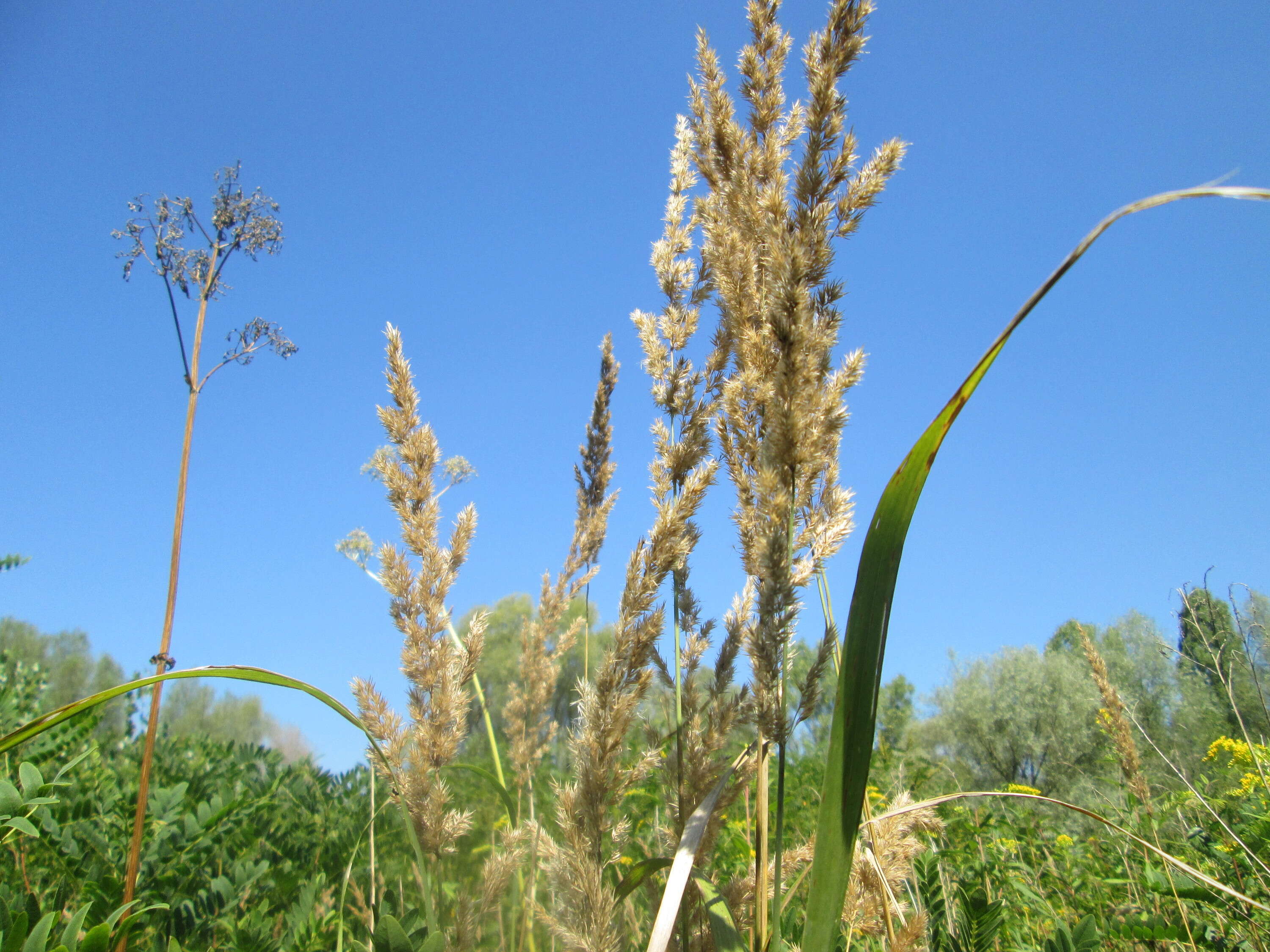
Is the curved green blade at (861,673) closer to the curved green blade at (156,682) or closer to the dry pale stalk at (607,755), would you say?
the dry pale stalk at (607,755)

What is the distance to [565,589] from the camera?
2.77m

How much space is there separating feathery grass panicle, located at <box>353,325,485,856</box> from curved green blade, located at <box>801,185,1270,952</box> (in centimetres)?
96

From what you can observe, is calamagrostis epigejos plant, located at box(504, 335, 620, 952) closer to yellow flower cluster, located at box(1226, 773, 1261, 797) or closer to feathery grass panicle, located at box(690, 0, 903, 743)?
feathery grass panicle, located at box(690, 0, 903, 743)

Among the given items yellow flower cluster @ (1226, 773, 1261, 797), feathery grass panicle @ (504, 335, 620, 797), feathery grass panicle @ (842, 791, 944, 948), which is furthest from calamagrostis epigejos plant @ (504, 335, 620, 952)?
yellow flower cluster @ (1226, 773, 1261, 797)

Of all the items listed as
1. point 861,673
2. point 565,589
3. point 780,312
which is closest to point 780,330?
point 780,312

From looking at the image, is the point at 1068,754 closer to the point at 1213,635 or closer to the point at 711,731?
the point at 1213,635

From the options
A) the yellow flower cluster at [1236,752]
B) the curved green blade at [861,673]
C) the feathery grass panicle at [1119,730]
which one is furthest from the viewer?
the feathery grass panicle at [1119,730]

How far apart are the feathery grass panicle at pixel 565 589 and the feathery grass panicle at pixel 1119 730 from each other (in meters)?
2.04

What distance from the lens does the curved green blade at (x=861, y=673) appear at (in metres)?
0.93

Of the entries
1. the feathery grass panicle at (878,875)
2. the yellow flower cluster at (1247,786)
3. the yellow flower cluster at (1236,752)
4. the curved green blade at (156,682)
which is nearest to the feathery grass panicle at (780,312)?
the feathery grass panicle at (878,875)

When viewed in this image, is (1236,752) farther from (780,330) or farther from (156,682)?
(156,682)

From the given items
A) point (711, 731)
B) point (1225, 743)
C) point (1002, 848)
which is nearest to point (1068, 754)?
point (1225, 743)

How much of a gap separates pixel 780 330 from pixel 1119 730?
8.32ft

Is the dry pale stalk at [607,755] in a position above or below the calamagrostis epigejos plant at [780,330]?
below
